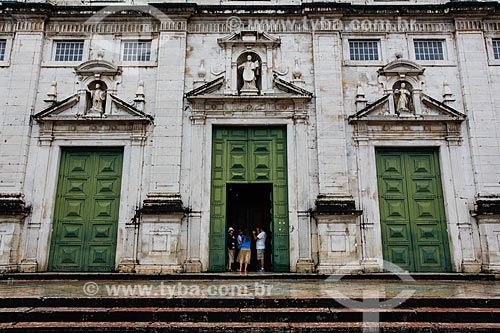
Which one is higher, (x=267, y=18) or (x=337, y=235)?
(x=267, y=18)

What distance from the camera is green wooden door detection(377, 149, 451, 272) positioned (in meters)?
13.2

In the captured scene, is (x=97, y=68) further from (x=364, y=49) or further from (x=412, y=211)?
(x=412, y=211)

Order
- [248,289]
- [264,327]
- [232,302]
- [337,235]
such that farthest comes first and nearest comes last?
[337,235] → [248,289] → [232,302] → [264,327]

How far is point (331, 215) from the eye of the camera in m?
13.0

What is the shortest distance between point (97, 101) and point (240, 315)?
10014mm

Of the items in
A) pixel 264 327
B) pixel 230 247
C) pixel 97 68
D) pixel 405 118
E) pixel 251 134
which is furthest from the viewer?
pixel 97 68

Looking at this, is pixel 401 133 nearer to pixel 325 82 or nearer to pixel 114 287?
pixel 325 82

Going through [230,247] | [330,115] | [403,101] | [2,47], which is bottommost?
[230,247]

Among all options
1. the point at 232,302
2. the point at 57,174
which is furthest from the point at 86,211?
the point at 232,302

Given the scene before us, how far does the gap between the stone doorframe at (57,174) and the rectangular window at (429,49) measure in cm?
1006

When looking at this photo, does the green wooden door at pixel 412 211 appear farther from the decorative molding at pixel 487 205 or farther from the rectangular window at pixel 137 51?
the rectangular window at pixel 137 51

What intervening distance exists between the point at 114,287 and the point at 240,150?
6175mm

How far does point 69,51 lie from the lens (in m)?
15.1

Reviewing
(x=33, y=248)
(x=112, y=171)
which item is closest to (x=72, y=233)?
(x=33, y=248)
